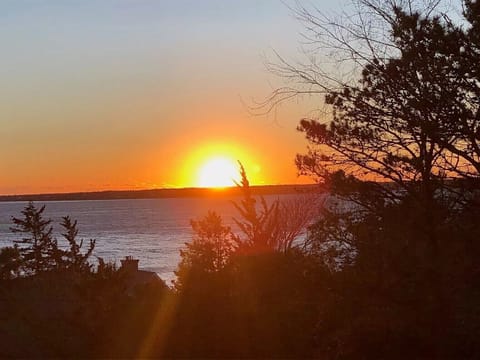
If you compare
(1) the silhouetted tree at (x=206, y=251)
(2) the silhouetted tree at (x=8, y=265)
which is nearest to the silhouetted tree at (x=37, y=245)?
(2) the silhouetted tree at (x=8, y=265)

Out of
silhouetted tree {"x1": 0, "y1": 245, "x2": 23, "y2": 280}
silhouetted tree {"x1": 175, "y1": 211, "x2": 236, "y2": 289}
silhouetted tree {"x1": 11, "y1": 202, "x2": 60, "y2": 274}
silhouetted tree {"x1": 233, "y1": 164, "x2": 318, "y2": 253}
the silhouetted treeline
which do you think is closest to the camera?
the silhouetted treeline

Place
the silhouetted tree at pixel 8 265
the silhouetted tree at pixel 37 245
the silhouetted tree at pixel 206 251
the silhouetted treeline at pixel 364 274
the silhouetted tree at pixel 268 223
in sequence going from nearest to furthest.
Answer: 1. the silhouetted treeline at pixel 364 274
2. the silhouetted tree at pixel 206 251
3. the silhouetted tree at pixel 268 223
4. the silhouetted tree at pixel 8 265
5. the silhouetted tree at pixel 37 245

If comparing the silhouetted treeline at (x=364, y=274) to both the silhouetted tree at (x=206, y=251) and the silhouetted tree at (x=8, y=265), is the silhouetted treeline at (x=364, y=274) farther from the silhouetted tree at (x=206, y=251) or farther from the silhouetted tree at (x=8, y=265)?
the silhouetted tree at (x=8, y=265)

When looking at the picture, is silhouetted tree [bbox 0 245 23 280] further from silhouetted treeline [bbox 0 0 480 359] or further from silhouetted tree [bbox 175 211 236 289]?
silhouetted treeline [bbox 0 0 480 359]

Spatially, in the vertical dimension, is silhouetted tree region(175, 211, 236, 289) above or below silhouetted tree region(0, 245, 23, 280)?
above

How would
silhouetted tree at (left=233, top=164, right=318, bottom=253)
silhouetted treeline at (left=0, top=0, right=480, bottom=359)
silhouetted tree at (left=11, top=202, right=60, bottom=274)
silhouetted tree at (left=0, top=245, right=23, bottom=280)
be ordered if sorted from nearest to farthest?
silhouetted treeline at (left=0, top=0, right=480, bottom=359)
silhouetted tree at (left=233, top=164, right=318, bottom=253)
silhouetted tree at (left=0, top=245, right=23, bottom=280)
silhouetted tree at (left=11, top=202, right=60, bottom=274)

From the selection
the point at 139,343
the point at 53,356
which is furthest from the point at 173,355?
the point at 53,356

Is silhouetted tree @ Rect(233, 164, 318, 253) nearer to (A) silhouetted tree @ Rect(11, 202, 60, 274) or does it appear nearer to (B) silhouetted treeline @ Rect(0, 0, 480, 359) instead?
(B) silhouetted treeline @ Rect(0, 0, 480, 359)

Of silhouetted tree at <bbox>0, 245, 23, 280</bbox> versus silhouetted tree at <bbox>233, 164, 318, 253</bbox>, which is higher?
silhouetted tree at <bbox>233, 164, 318, 253</bbox>

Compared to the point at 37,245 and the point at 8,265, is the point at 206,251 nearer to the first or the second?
the point at 8,265

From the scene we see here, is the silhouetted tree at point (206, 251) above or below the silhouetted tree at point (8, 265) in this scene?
above

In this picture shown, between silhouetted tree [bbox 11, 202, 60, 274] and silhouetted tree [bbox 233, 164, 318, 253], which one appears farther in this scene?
silhouetted tree [bbox 11, 202, 60, 274]

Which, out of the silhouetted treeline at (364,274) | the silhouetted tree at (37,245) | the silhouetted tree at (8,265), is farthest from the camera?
the silhouetted tree at (37,245)

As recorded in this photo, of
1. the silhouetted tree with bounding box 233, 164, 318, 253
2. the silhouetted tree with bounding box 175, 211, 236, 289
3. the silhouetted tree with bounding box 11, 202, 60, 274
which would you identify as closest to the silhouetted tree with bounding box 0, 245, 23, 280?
the silhouetted tree with bounding box 175, 211, 236, 289
